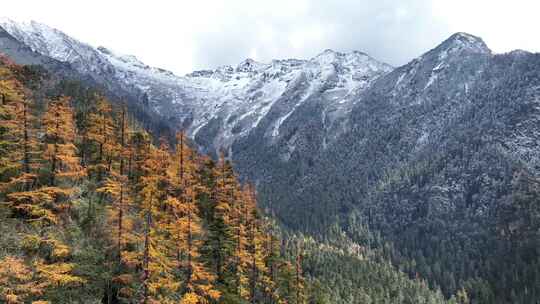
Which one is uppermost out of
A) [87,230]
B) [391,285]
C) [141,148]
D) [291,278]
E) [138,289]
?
[141,148]

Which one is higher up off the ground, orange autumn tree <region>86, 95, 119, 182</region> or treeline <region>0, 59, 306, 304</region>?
orange autumn tree <region>86, 95, 119, 182</region>

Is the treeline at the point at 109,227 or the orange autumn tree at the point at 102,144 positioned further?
the orange autumn tree at the point at 102,144

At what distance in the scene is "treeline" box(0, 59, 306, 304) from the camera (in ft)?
106

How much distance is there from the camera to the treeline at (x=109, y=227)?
32.3 metres

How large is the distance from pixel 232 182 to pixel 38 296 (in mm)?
27554

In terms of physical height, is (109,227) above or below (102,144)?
below

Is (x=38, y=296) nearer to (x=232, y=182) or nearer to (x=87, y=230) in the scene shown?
(x=87, y=230)

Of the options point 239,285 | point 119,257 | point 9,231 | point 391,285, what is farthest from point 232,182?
point 391,285

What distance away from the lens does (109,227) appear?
121ft

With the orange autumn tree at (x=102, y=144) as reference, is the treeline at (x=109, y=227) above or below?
below

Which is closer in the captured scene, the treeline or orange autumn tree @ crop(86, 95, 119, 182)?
the treeline

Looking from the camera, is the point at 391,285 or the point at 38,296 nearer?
the point at 38,296

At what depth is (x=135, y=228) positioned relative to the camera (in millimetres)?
39812

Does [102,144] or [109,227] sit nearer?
[109,227]
